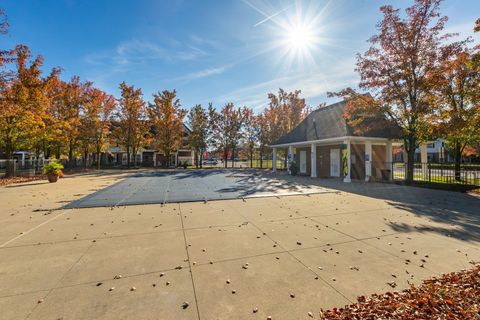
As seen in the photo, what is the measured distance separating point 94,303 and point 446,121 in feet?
55.8

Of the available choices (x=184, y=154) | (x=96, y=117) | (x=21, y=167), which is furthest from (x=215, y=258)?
(x=184, y=154)

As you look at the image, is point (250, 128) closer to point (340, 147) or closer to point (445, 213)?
point (340, 147)

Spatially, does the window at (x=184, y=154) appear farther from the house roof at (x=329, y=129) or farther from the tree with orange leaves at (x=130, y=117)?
the house roof at (x=329, y=129)

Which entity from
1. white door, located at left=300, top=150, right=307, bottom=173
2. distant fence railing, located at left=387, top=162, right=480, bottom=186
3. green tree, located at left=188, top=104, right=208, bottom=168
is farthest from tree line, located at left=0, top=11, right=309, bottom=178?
distant fence railing, located at left=387, top=162, right=480, bottom=186

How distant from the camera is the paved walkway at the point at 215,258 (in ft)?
9.36

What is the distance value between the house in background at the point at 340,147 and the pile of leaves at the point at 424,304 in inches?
555

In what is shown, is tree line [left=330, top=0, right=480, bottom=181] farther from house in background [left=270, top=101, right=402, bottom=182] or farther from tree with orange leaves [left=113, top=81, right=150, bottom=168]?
tree with orange leaves [left=113, top=81, right=150, bottom=168]

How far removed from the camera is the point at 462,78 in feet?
46.0

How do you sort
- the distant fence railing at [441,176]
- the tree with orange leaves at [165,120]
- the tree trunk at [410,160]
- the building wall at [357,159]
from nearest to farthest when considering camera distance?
the distant fence railing at [441,176]
the tree trunk at [410,160]
the building wall at [357,159]
the tree with orange leaves at [165,120]

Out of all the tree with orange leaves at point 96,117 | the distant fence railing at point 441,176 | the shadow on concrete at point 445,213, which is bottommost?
the shadow on concrete at point 445,213

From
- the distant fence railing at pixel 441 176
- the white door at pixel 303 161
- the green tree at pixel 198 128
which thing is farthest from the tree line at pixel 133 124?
the distant fence railing at pixel 441 176

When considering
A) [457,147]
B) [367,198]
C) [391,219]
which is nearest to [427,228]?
[391,219]

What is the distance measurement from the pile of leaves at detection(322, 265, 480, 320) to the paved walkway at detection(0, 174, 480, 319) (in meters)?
0.21

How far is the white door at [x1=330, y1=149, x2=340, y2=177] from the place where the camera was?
65.8 feet
